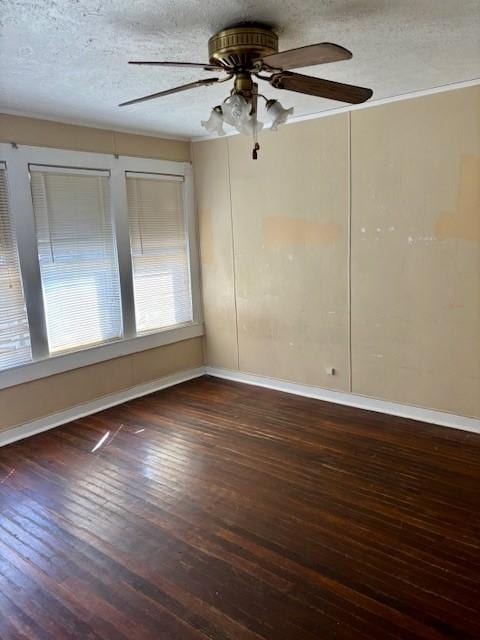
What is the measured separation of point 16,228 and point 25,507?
2.14 m

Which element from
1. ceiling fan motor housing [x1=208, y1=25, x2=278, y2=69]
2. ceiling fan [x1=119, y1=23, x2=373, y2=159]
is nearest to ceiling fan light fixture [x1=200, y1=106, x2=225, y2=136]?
ceiling fan [x1=119, y1=23, x2=373, y2=159]

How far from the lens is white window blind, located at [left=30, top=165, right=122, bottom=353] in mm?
3965

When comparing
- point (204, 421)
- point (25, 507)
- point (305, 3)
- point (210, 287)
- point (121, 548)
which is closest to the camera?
point (305, 3)

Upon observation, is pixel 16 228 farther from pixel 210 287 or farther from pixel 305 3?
pixel 305 3

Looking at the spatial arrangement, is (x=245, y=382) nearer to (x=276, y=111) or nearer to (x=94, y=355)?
(x=94, y=355)

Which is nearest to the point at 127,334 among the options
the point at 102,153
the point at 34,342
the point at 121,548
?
the point at 34,342

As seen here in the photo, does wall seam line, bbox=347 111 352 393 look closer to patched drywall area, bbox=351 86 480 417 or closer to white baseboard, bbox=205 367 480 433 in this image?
patched drywall area, bbox=351 86 480 417

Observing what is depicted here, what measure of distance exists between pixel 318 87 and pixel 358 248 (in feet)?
6.51

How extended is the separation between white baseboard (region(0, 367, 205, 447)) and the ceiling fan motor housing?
129 inches

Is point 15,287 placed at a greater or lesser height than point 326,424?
greater

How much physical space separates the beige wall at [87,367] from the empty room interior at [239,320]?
1.0 inches

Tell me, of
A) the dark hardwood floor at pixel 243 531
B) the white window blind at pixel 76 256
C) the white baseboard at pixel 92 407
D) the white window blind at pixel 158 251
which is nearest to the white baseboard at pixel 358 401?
the dark hardwood floor at pixel 243 531

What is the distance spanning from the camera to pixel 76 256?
419 centimetres

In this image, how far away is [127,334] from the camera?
4.70 meters
